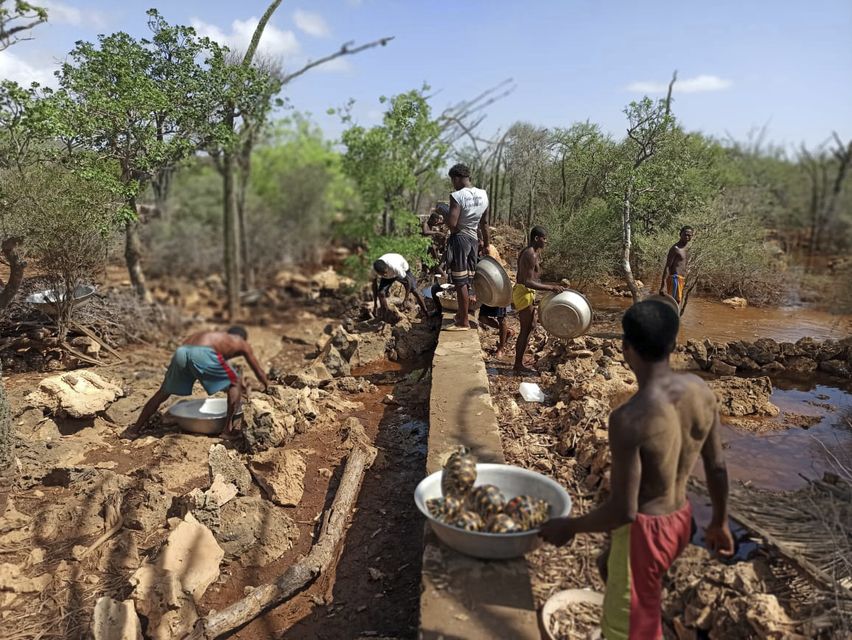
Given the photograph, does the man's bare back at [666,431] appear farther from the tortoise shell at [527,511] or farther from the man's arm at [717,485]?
the tortoise shell at [527,511]

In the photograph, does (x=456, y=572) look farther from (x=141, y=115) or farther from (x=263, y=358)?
(x=263, y=358)

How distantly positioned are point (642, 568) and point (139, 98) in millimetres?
7704

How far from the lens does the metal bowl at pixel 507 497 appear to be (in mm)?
2852

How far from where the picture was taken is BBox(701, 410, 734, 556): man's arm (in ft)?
8.04

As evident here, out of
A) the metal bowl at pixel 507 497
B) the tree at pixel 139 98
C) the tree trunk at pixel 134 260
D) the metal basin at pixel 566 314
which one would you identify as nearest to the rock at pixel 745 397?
the metal basin at pixel 566 314

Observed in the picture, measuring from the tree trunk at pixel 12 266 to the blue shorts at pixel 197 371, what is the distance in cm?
268

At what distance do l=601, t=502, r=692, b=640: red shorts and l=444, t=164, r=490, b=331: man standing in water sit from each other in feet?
15.1

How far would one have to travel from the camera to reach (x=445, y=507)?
3.09 m

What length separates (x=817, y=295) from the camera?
44.1 feet

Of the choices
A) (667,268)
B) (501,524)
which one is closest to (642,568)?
(501,524)

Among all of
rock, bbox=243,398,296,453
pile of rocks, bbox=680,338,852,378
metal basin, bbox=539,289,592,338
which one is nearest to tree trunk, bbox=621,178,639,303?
pile of rocks, bbox=680,338,852,378

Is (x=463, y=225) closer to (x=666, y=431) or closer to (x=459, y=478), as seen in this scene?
(x=459, y=478)

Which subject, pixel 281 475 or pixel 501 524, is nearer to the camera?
pixel 501 524

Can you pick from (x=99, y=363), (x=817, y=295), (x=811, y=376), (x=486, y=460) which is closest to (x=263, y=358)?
(x=99, y=363)
